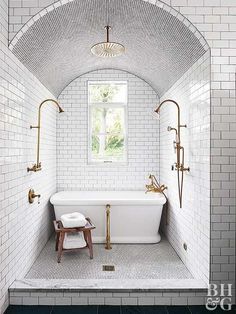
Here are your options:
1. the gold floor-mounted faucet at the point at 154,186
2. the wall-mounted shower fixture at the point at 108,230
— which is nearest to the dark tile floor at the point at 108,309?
the wall-mounted shower fixture at the point at 108,230

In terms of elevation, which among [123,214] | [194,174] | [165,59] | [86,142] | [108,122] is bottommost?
[123,214]

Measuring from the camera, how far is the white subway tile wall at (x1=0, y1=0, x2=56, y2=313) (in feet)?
8.28

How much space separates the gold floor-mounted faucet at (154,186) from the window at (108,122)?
2.25 feet

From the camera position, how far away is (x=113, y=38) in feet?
11.4

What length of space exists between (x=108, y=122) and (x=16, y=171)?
8.62 ft

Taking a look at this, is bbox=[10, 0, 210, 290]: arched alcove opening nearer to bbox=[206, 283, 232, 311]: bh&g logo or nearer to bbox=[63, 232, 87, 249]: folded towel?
bbox=[206, 283, 232, 311]: bh&g logo

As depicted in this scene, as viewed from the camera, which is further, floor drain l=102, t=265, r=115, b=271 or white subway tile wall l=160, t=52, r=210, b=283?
floor drain l=102, t=265, r=115, b=271

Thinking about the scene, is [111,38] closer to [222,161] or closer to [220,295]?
[222,161]

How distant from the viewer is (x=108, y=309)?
101 inches

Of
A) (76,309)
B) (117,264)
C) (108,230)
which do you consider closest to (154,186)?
(108,230)

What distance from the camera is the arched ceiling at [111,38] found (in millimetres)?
2719

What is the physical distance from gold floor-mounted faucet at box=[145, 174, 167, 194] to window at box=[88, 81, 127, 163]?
0.69 meters

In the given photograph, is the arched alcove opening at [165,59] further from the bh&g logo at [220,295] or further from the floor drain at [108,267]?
the floor drain at [108,267]

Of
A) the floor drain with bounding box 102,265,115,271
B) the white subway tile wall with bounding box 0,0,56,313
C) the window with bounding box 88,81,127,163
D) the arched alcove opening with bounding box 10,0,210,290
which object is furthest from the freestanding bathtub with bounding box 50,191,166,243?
the window with bounding box 88,81,127,163
